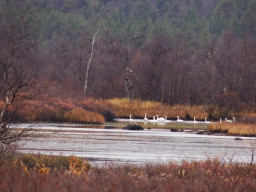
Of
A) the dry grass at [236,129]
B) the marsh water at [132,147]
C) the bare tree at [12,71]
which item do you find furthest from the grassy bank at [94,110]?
the dry grass at [236,129]

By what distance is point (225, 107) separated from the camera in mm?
60562

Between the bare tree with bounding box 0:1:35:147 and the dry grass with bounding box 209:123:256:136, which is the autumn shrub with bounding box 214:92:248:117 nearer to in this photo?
the dry grass with bounding box 209:123:256:136

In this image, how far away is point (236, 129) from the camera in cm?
4112

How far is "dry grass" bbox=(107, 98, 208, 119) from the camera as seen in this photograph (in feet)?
191

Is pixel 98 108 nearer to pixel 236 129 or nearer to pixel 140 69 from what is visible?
pixel 236 129

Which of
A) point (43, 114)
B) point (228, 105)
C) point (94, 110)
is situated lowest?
point (43, 114)

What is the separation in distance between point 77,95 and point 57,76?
2056 cm

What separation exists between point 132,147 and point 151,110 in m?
30.4

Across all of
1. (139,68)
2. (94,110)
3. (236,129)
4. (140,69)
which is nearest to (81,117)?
(94,110)

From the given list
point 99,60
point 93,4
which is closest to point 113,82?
point 99,60

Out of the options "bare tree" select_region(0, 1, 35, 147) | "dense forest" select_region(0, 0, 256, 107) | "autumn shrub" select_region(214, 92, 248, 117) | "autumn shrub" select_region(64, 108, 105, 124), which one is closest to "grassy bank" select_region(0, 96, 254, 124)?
"autumn shrub" select_region(64, 108, 105, 124)

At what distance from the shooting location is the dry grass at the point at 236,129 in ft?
134

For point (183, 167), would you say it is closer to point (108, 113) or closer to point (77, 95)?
point (108, 113)

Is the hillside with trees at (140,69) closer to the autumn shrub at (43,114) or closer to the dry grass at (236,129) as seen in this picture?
the autumn shrub at (43,114)
